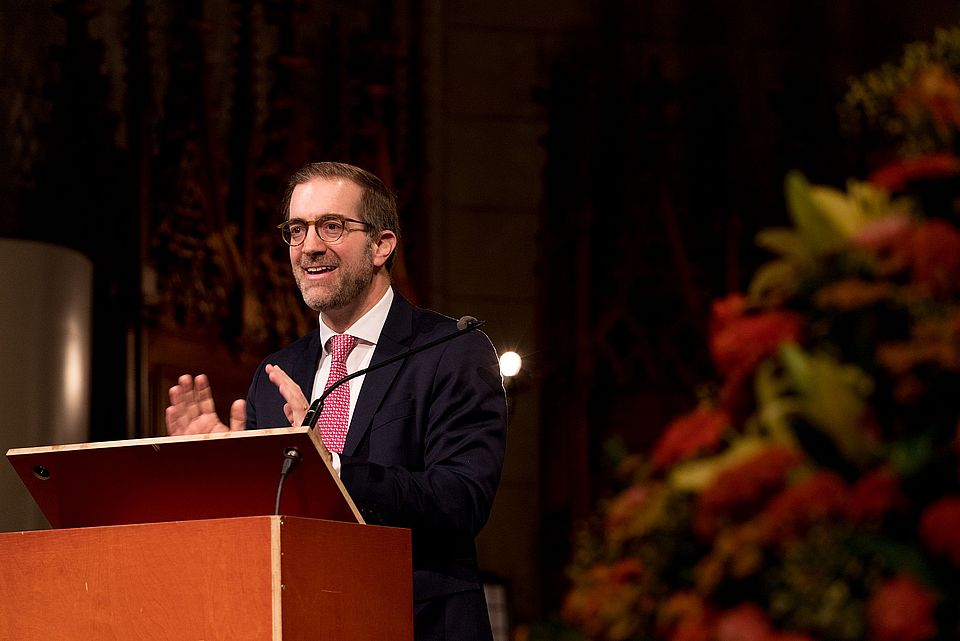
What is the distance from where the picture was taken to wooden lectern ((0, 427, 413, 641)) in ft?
5.64

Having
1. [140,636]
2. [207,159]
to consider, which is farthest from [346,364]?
[207,159]

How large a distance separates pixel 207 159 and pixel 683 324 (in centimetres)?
203

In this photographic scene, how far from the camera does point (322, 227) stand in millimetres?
2488

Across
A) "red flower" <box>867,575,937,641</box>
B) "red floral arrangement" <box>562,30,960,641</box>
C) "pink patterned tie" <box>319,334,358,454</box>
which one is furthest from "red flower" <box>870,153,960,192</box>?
"pink patterned tie" <box>319,334,358,454</box>

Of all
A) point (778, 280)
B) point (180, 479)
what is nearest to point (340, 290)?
point (180, 479)

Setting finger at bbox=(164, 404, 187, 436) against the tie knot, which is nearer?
finger at bbox=(164, 404, 187, 436)

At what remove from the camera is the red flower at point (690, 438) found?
2.88 ft

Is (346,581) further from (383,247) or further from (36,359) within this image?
(36,359)

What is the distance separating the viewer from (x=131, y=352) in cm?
456

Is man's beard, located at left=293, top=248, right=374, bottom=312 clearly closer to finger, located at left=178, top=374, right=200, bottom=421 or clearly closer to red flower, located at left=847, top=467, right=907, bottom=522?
finger, located at left=178, top=374, right=200, bottom=421

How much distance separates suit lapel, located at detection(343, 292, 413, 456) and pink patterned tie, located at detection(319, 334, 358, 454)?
22mm

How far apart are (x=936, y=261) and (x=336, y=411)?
165 centimetres

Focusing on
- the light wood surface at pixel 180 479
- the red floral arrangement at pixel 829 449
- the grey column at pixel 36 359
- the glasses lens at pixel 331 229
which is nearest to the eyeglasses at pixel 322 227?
the glasses lens at pixel 331 229

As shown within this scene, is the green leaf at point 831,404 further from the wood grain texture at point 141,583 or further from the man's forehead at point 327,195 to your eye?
the man's forehead at point 327,195
